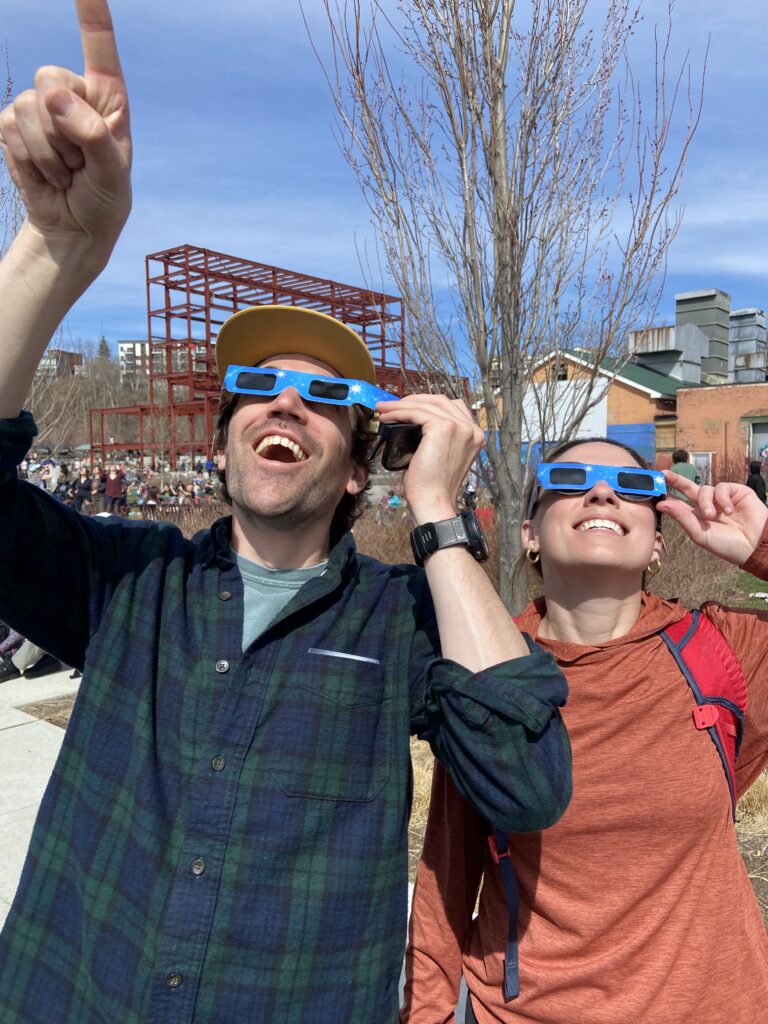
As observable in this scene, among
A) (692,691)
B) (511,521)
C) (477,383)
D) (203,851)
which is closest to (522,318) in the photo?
(477,383)

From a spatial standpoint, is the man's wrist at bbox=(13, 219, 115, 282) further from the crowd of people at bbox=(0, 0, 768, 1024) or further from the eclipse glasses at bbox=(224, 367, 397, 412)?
the eclipse glasses at bbox=(224, 367, 397, 412)

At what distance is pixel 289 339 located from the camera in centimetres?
192

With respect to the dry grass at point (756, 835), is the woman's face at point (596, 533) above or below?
above

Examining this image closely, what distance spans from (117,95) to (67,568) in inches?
35.8

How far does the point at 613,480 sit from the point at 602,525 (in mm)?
127

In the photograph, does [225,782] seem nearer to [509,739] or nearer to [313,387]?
[509,739]

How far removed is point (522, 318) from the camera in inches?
177

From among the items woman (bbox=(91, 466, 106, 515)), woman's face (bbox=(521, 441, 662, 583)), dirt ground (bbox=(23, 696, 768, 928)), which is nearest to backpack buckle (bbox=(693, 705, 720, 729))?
woman's face (bbox=(521, 441, 662, 583))

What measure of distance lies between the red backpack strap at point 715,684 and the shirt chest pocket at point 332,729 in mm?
727

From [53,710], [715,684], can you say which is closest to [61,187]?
[715,684]

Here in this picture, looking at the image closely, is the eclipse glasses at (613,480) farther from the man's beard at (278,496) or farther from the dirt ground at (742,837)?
the dirt ground at (742,837)

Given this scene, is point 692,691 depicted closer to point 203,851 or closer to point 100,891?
point 203,851

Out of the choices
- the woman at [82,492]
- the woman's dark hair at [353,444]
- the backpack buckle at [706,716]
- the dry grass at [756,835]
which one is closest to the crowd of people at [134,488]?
the woman at [82,492]

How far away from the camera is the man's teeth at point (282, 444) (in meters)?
1.73
